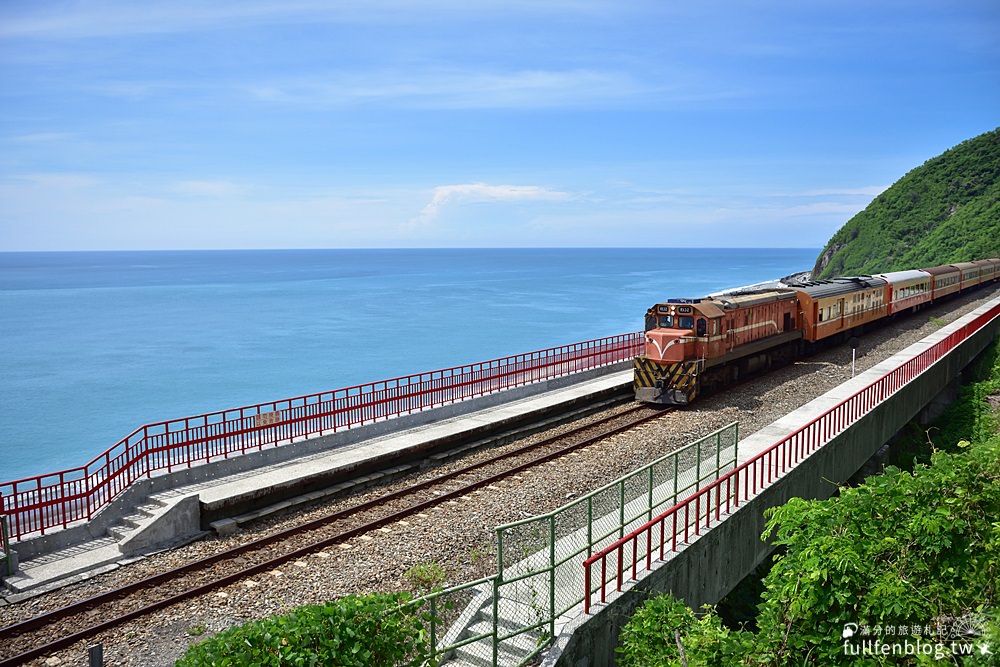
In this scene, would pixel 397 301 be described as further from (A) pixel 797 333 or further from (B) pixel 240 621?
(B) pixel 240 621

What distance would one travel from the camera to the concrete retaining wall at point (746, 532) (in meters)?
9.17

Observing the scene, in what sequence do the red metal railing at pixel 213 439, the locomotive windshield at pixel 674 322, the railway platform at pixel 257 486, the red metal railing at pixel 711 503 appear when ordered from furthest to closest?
the locomotive windshield at pixel 674 322, the red metal railing at pixel 213 439, the railway platform at pixel 257 486, the red metal railing at pixel 711 503

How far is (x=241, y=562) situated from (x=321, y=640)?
6989 millimetres

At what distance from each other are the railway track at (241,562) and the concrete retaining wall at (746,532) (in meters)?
5.17

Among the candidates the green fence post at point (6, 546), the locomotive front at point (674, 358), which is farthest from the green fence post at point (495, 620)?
the locomotive front at point (674, 358)

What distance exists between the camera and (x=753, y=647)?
7426mm

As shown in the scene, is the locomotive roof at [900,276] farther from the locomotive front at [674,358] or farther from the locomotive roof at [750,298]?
the locomotive front at [674,358]

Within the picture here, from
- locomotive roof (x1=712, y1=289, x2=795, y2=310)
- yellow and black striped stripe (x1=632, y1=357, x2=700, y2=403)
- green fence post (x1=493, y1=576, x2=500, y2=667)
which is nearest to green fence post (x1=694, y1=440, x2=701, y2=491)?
green fence post (x1=493, y1=576, x2=500, y2=667)

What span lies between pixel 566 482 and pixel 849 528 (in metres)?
7.49

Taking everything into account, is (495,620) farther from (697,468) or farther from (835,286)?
(835,286)

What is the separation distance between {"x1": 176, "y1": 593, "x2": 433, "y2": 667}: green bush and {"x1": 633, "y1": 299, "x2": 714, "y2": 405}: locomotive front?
16.7 m

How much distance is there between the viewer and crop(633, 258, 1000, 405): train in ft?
72.7

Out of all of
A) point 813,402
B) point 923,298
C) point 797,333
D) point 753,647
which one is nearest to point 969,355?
point 797,333

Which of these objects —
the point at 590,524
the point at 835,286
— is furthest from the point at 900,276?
the point at 590,524
